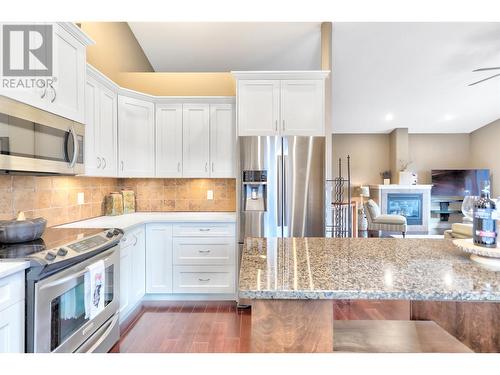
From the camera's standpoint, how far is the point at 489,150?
7.54 meters

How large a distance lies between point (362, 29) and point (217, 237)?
3636mm

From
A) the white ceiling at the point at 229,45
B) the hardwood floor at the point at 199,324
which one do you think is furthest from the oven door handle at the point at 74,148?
the white ceiling at the point at 229,45

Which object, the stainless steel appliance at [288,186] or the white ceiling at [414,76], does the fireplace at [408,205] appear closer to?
the white ceiling at [414,76]

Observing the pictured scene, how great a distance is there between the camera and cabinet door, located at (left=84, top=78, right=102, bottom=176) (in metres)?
2.44

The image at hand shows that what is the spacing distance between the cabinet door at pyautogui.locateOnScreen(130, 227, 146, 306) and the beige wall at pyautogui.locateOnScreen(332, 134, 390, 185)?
6.65m

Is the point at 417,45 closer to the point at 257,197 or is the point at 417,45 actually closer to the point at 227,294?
the point at 257,197

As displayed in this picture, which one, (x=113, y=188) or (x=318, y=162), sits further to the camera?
(x=113, y=188)

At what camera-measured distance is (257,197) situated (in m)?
2.95

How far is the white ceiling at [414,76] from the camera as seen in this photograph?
13.8 ft

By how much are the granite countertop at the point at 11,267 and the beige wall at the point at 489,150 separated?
9564 mm

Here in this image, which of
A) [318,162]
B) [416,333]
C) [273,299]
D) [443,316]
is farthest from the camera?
[318,162]

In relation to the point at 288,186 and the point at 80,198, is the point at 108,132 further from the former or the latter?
the point at 288,186
